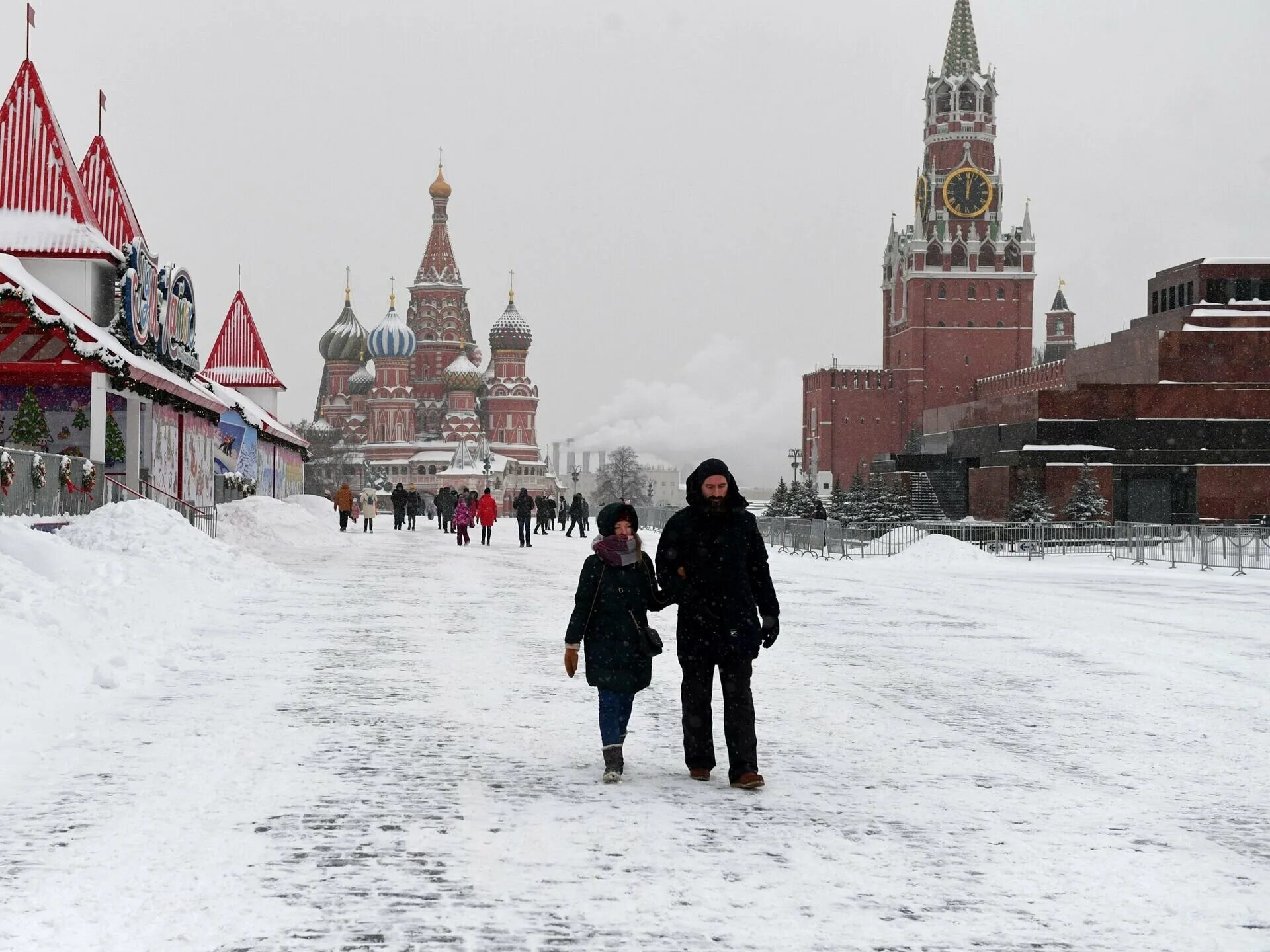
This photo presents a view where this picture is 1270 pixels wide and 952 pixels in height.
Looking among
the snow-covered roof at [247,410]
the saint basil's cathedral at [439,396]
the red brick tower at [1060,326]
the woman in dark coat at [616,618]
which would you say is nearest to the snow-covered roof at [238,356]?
the snow-covered roof at [247,410]

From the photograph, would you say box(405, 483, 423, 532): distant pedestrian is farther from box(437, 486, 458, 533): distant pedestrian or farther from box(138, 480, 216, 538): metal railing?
box(138, 480, 216, 538): metal railing

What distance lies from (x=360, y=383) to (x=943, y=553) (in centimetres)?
10799

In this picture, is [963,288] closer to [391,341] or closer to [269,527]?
[391,341]

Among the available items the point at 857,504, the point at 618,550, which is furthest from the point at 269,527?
the point at 857,504

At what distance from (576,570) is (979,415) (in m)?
35.9

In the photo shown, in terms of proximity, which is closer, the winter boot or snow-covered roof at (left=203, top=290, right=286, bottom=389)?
the winter boot

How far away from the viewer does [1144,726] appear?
8977 millimetres

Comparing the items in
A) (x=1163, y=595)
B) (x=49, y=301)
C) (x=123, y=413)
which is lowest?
(x=1163, y=595)

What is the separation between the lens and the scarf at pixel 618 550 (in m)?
7.36

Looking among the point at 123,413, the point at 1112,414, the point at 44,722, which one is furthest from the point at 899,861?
the point at 1112,414

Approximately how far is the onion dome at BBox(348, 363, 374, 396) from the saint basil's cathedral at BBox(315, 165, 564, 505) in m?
0.09

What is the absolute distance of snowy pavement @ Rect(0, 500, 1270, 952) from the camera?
15.8 feet

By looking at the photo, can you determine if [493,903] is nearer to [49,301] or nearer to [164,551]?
[164,551]

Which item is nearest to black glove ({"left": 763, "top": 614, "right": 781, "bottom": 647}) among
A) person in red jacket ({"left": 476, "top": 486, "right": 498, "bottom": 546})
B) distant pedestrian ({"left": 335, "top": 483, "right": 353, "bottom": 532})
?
person in red jacket ({"left": 476, "top": 486, "right": 498, "bottom": 546})
